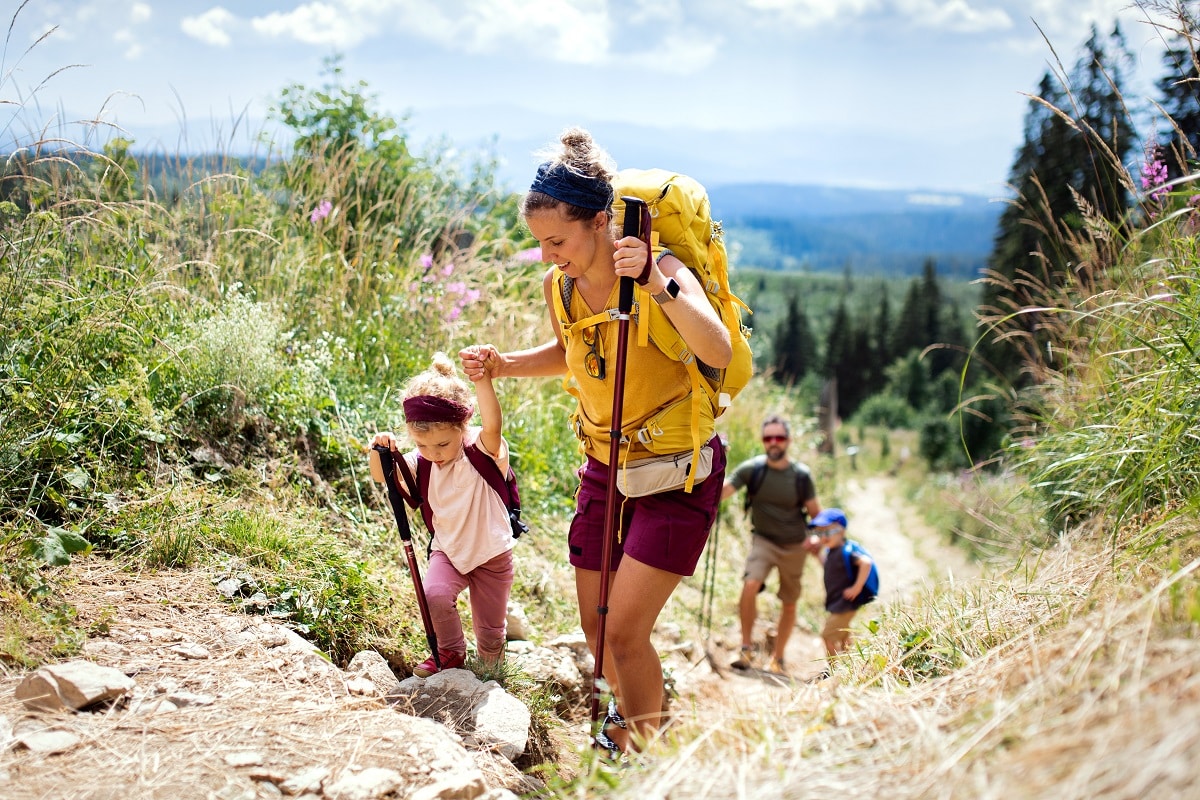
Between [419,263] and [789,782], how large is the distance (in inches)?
217

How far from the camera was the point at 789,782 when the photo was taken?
2021 millimetres

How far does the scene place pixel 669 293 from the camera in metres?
2.81

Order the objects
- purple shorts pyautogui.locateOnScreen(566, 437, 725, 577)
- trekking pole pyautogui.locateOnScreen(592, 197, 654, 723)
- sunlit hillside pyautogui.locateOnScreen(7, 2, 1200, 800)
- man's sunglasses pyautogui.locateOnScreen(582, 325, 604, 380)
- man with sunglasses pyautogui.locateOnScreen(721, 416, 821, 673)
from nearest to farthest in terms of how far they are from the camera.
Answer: sunlit hillside pyautogui.locateOnScreen(7, 2, 1200, 800)
trekking pole pyautogui.locateOnScreen(592, 197, 654, 723)
purple shorts pyautogui.locateOnScreen(566, 437, 725, 577)
man's sunglasses pyautogui.locateOnScreen(582, 325, 604, 380)
man with sunglasses pyautogui.locateOnScreen(721, 416, 821, 673)

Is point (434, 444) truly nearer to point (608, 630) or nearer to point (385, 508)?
point (608, 630)

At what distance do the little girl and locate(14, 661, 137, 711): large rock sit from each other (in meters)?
1.20

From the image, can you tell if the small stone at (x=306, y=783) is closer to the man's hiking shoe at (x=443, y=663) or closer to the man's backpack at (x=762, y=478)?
the man's hiking shoe at (x=443, y=663)

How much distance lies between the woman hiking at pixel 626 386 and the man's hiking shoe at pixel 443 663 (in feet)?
2.27

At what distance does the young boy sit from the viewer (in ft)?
20.4

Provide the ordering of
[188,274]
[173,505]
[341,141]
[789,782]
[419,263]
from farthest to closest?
[341,141]
[419,263]
[188,274]
[173,505]
[789,782]

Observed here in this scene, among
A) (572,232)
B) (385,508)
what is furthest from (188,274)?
(572,232)

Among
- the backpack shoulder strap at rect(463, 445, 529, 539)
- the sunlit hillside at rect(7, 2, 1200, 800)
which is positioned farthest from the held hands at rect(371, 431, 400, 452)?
the sunlit hillside at rect(7, 2, 1200, 800)

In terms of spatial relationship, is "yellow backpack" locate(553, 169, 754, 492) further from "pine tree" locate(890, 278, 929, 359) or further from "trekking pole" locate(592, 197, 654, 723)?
"pine tree" locate(890, 278, 929, 359)

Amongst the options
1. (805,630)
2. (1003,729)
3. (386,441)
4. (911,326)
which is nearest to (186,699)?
(386,441)

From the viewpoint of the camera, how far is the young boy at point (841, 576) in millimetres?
6219
